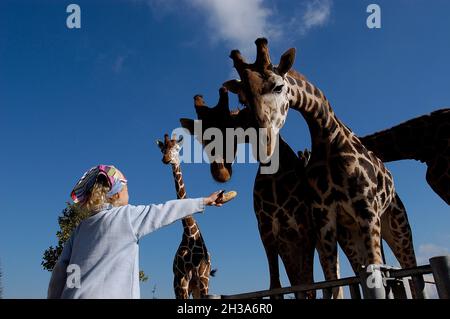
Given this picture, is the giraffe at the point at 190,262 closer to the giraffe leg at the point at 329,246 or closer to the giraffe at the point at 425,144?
the giraffe at the point at 425,144

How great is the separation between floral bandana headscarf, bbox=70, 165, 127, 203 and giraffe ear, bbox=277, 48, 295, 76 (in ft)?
8.66

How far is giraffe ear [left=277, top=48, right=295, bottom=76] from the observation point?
4.64 m

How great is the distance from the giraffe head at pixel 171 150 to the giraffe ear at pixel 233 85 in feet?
15.8

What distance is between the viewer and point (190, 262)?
9.02 m

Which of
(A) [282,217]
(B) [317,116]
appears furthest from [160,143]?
(B) [317,116]

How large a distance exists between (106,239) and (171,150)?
24.6ft

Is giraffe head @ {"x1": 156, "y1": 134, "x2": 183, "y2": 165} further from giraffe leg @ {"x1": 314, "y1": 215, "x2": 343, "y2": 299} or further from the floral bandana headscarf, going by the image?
the floral bandana headscarf

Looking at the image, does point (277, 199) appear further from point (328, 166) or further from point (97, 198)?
point (97, 198)

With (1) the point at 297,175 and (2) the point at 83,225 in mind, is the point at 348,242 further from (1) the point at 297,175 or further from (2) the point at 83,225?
(2) the point at 83,225

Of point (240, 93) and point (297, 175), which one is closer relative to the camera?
point (240, 93)

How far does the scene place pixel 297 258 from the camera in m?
4.83

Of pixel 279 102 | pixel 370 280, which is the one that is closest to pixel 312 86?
pixel 279 102

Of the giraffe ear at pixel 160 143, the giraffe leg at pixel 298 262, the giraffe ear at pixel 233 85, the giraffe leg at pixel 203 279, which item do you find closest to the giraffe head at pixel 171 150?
the giraffe ear at pixel 160 143
